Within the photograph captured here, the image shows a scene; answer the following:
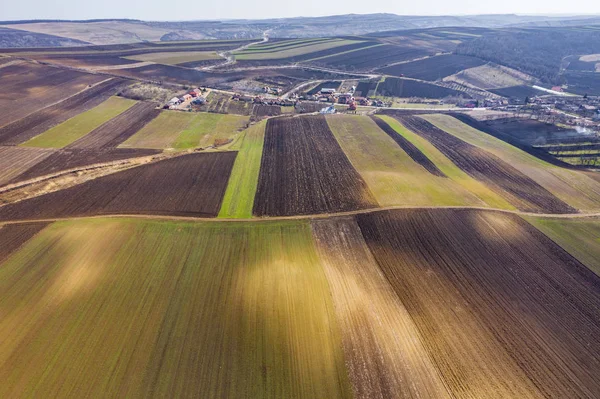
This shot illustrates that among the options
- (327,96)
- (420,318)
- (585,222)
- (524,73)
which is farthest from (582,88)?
(420,318)

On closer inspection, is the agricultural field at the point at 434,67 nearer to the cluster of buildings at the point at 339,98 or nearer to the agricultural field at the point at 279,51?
the cluster of buildings at the point at 339,98

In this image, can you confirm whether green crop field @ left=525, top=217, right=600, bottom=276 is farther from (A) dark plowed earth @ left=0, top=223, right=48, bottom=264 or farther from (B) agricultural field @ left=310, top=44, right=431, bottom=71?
(B) agricultural field @ left=310, top=44, right=431, bottom=71

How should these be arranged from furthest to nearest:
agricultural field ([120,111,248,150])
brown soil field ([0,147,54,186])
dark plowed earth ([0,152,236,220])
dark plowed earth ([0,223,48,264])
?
agricultural field ([120,111,248,150]) < brown soil field ([0,147,54,186]) < dark plowed earth ([0,152,236,220]) < dark plowed earth ([0,223,48,264])

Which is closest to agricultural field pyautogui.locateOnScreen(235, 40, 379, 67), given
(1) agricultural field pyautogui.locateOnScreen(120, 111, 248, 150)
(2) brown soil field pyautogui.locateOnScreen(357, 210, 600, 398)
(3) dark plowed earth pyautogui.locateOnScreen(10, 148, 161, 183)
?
(1) agricultural field pyautogui.locateOnScreen(120, 111, 248, 150)

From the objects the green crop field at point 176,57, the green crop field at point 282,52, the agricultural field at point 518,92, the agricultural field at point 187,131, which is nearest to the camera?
the agricultural field at point 187,131

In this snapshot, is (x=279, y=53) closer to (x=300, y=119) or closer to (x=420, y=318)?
(x=300, y=119)

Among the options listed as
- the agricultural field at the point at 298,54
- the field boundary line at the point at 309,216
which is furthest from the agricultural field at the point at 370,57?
the field boundary line at the point at 309,216
